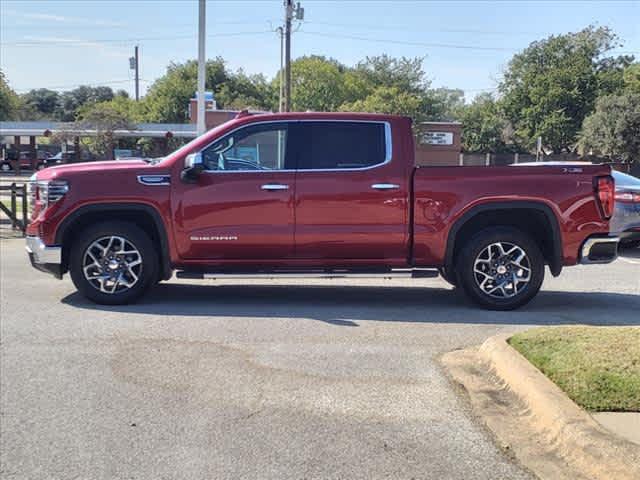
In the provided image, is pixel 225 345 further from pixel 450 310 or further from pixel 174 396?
pixel 450 310

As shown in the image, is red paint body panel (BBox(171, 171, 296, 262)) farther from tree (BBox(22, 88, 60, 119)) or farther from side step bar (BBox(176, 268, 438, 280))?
tree (BBox(22, 88, 60, 119))

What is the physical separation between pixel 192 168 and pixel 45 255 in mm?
1836

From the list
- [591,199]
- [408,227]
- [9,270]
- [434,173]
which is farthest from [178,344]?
[9,270]

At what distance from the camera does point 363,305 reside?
783 centimetres

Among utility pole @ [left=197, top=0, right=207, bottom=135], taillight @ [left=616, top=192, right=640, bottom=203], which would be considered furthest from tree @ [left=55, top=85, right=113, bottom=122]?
taillight @ [left=616, top=192, right=640, bottom=203]

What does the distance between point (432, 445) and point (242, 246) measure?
150 inches

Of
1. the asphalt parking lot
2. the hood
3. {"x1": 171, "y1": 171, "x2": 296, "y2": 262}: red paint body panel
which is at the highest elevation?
the hood

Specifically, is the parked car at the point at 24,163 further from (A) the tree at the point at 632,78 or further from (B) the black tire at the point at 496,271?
(B) the black tire at the point at 496,271

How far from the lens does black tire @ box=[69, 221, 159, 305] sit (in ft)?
24.2

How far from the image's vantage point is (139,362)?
5.54 metres

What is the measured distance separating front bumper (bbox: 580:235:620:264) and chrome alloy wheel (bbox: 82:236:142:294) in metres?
4.75

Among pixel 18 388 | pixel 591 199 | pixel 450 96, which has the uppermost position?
pixel 450 96

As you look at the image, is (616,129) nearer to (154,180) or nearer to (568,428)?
(154,180)

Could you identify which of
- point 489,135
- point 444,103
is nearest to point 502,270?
point 489,135
